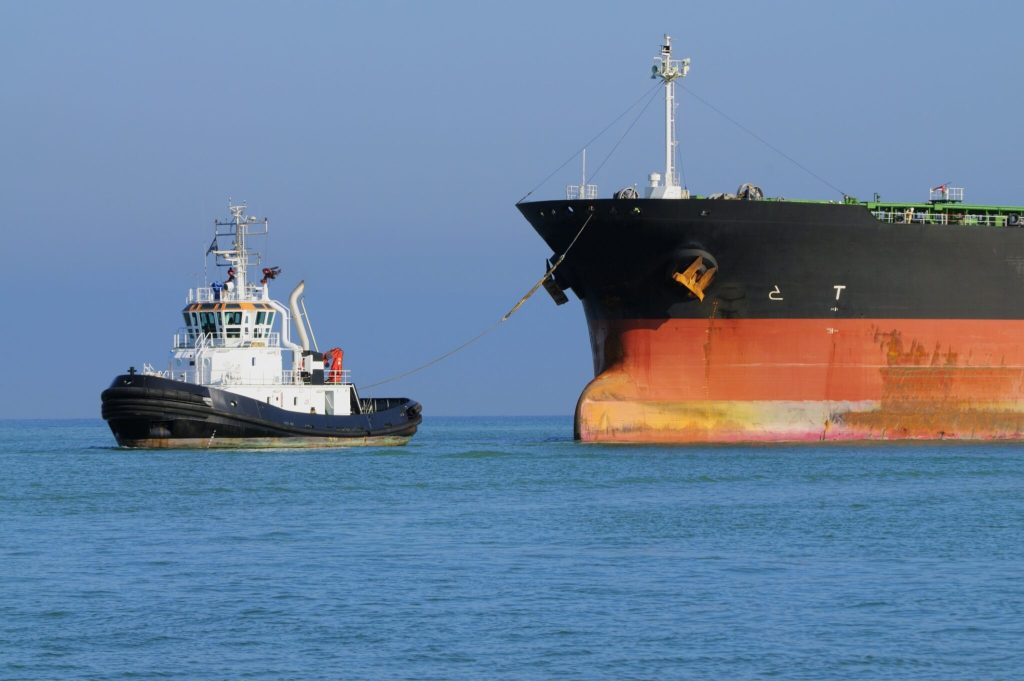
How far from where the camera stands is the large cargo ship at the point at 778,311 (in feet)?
98.8

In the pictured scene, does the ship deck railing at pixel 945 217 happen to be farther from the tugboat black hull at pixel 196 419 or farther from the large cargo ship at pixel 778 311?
the tugboat black hull at pixel 196 419

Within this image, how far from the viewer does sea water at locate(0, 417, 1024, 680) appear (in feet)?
42.0

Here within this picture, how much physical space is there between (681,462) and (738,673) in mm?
16332

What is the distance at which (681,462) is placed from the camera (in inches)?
1125

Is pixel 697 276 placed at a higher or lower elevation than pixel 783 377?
higher

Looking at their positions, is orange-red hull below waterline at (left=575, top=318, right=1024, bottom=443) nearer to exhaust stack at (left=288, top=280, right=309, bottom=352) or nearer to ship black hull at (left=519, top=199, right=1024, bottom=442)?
ship black hull at (left=519, top=199, right=1024, bottom=442)

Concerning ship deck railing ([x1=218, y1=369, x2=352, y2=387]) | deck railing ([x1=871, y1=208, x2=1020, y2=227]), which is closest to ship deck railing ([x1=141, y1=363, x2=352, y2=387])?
ship deck railing ([x1=218, y1=369, x2=352, y2=387])

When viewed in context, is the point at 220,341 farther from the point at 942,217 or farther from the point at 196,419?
the point at 942,217

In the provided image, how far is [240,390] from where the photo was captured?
33.6 meters

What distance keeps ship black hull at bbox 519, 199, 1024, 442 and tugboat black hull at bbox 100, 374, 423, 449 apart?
642 centimetres

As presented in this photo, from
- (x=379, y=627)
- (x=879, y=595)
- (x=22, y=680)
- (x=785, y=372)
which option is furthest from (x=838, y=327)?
(x=22, y=680)

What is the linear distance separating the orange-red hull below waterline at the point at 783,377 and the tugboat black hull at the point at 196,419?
20.7 ft

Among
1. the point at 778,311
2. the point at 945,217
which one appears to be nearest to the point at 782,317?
the point at 778,311

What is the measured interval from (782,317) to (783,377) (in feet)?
4.09
